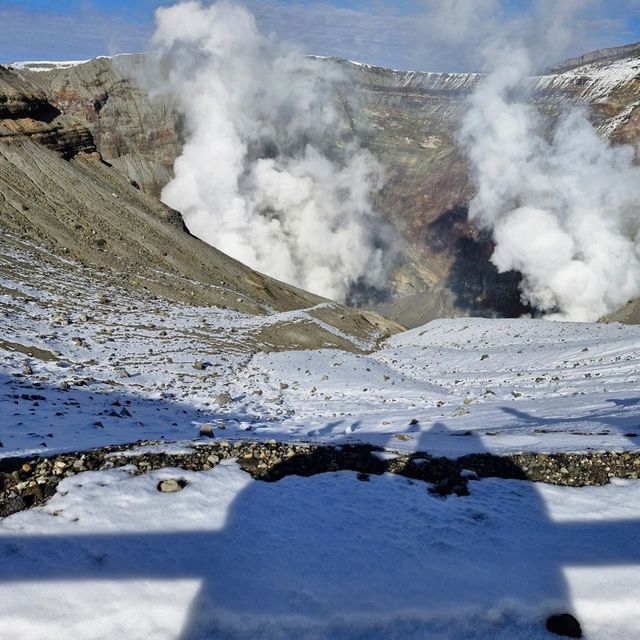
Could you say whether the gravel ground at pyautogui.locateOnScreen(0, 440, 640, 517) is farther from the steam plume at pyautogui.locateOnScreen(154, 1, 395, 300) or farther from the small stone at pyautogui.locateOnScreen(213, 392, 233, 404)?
the steam plume at pyautogui.locateOnScreen(154, 1, 395, 300)

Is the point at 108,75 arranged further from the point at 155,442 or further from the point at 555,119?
the point at 155,442

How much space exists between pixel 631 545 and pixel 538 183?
55441mm

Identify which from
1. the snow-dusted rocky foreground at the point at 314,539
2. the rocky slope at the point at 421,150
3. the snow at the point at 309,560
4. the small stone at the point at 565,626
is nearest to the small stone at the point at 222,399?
the snow-dusted rocky foreground at the point at 314,539

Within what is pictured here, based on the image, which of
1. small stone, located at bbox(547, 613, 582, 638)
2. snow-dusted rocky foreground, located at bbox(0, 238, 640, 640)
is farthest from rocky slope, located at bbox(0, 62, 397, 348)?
small stone, located at bbox(547, 613, 582, 638)

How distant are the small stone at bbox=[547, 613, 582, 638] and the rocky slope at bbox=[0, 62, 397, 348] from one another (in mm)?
20064

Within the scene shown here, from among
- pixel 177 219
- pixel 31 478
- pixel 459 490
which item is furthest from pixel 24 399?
pixel 177 219

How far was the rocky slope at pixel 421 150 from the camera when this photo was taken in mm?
65812

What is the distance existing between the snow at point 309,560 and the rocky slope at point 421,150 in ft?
188

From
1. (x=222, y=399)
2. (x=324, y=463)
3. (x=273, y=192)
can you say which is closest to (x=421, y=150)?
(x=273, y=192)

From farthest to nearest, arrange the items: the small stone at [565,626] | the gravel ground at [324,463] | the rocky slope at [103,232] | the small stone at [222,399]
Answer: the rocky slope at [103,232] < the small stone at [222,399] < the gravel ground at [324,463] < the small stone at [565,626]

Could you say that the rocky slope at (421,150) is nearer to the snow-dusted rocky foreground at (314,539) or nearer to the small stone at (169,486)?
the snow-dusted rocky foreground at (314,539)

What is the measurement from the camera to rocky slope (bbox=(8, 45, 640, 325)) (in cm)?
6581

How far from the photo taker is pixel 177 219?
40594mm

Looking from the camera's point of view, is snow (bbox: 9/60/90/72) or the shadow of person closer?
the shadow of person
